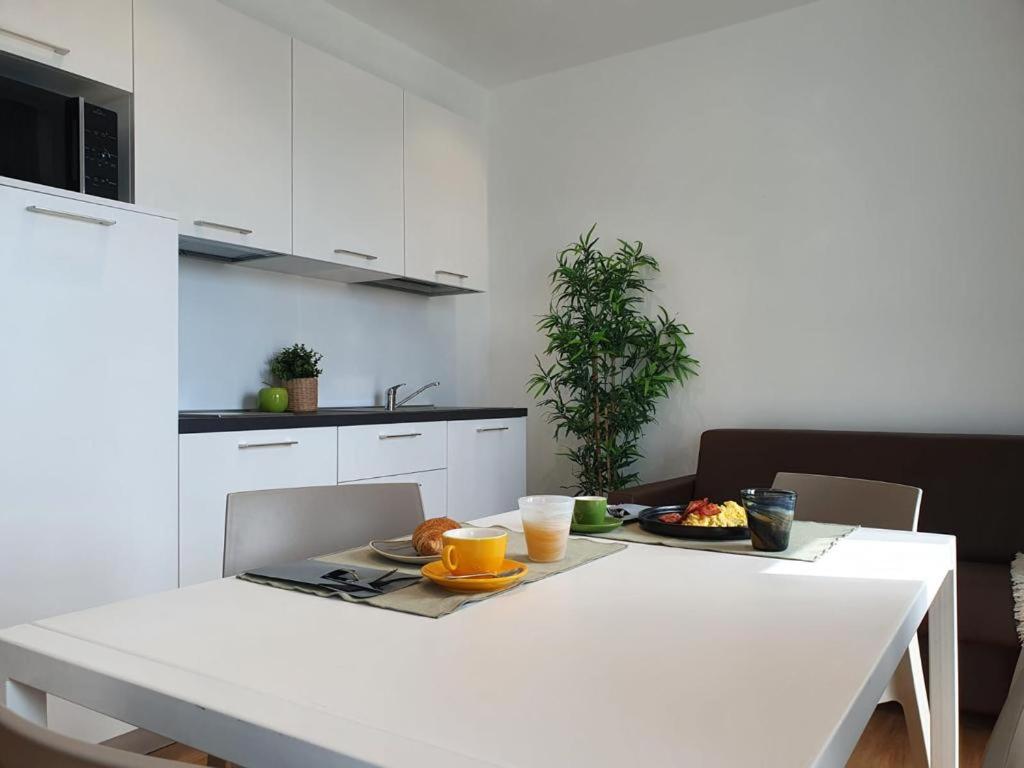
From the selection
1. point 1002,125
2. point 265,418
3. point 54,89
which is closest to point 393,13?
point 54,89

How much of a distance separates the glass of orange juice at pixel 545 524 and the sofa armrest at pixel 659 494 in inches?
67.7

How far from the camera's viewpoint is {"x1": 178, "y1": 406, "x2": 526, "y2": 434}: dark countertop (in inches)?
97.1

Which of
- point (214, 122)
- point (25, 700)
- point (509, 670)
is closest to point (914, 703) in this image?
point (509, 670)

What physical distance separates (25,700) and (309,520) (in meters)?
0.76

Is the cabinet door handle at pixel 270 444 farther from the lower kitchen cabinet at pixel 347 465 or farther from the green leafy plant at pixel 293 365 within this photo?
the green leafy plant at pixel 293 365

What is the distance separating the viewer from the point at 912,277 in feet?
11.1

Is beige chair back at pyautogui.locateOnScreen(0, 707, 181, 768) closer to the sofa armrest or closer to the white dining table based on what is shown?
the white dining table

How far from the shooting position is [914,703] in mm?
1643

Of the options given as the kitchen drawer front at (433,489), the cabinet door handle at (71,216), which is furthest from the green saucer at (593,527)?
the kitchen drawer front at (433,489)

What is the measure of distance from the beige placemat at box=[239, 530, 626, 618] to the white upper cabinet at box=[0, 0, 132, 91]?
1.87m

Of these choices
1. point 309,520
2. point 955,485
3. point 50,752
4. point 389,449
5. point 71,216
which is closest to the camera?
point 50,752

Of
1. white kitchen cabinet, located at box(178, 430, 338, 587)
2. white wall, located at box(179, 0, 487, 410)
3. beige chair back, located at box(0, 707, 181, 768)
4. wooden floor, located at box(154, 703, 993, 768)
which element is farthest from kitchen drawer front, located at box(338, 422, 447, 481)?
beige chair back, located at box(0, 707, 181, 768)

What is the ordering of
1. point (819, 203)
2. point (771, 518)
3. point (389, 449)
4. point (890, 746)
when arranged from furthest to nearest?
point (819, 203)
point (389, 449)
point (890, 746)
point (771, 518)

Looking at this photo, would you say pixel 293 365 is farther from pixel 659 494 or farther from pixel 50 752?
pixel 50 752
